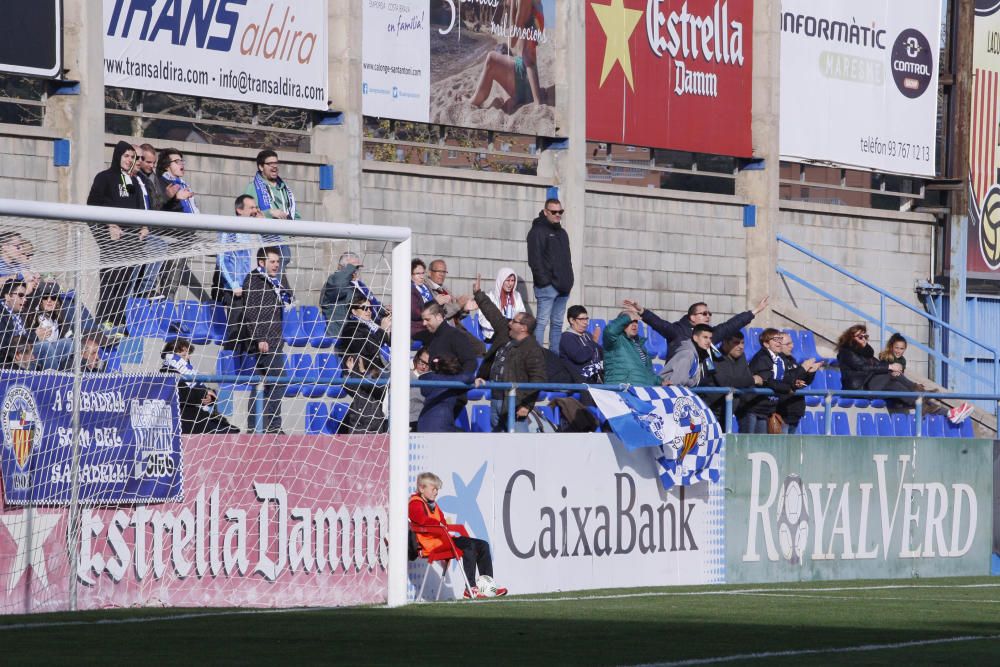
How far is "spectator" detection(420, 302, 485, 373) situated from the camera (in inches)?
555

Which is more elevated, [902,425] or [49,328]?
[49,328]

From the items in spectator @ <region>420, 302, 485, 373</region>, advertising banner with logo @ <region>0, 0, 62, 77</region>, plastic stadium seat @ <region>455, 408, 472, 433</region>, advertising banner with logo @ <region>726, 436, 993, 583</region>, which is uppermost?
advertising banner with logo @ <region>0, 0, 62, 77</region>

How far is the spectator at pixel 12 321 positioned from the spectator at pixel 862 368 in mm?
10009

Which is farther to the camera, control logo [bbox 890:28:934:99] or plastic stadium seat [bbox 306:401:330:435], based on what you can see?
control logo [bbox 890:28:934:99]

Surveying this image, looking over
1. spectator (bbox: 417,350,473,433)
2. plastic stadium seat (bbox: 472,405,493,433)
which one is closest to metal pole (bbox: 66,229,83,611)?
spectator (bbox: 417,350,473,433)

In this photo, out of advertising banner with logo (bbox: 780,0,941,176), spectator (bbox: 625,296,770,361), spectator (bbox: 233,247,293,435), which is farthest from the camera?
advertising banner with logo (bbox: 780,0,941,176)

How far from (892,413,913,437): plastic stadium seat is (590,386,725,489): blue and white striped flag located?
382 cm

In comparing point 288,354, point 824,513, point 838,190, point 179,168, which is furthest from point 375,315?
point 838,190

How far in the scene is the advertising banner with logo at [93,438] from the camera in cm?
1107

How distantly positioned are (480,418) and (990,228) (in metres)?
14.2

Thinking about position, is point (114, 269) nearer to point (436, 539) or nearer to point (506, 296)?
point (436, 539)

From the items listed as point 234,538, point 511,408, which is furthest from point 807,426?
point 234,538

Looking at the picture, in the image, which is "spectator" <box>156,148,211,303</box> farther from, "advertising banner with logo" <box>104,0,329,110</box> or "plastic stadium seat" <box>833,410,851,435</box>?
"plastic stadium seat" <box>833,410,851,435</box>

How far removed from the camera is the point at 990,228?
26.8 m
